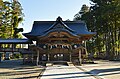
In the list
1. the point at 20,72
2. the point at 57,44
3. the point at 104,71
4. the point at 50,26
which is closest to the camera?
the point at 20,72

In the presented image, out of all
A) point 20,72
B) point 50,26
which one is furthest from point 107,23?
point 20,72

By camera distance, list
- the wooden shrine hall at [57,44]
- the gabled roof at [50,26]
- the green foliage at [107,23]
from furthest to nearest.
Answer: the green foliage at [107,23]
the gabled roof at [50,26]
the wooden shrine hall at [57,44]

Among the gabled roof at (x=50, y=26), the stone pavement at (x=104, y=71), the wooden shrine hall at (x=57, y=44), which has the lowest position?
the stone pavement at (x=104, y=71)

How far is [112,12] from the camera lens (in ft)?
140

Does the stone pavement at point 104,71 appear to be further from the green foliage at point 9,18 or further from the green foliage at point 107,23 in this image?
the green foliage at point 9,18

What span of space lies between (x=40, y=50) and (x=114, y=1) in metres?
19.6

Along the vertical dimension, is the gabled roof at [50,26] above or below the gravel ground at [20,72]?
above

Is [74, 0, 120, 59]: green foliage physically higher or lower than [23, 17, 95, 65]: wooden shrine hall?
higher

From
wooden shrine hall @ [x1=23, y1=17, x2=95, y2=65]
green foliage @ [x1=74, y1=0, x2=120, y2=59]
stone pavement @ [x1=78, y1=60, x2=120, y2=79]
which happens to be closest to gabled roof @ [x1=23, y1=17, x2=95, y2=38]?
wooden shrine hall @ [x1=23, y1=17, x2=95, y2=65]

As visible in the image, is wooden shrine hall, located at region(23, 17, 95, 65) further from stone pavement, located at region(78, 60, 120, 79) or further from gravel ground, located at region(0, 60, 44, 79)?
stone pavement, located at region(78, 60, 120, 79)

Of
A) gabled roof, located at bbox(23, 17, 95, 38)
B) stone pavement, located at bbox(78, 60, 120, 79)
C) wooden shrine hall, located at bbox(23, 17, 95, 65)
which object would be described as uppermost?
gabled roof, located at bbox(23, 17, 95, 38)

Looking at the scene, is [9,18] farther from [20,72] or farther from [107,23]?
[20,72]

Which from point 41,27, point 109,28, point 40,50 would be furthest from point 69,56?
point 109,28

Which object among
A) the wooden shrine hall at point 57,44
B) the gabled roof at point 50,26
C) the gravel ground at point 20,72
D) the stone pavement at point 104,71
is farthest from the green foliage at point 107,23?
the gravel ground at point 20,72
